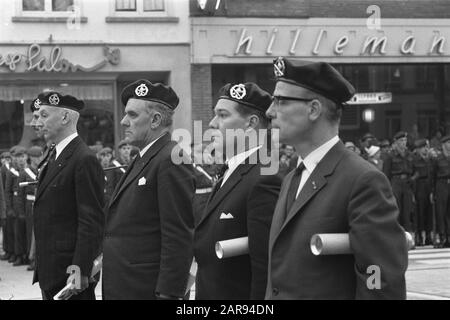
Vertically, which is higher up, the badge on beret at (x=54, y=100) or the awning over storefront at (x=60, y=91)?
the awning over storefront at (x=60, y=91)

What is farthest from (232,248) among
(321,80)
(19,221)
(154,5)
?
(154,5)

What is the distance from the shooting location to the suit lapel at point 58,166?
19.9ft

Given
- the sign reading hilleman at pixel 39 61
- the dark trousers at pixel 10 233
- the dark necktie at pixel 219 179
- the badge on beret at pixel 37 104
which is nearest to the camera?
the dark necktie at pixel 219 179

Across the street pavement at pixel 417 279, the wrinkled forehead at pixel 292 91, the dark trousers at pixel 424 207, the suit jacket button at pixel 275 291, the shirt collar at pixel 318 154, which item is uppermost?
the wrinkled forehead at pixel 292 91

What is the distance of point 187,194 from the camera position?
5.28 meters

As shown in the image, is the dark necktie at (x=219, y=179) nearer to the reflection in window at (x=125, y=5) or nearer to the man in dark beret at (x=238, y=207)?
the man in dark beret at (x=238, y=207)

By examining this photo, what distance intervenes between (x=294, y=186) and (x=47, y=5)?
57.8 feet

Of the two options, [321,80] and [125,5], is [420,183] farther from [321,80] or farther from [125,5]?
[321,80]

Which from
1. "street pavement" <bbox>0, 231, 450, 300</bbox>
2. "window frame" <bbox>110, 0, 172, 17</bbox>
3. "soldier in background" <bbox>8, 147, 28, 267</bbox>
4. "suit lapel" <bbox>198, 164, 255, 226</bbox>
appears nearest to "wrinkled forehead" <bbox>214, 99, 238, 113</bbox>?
"suit lapel" <bbox>198, 164, 255, 226</bbox>

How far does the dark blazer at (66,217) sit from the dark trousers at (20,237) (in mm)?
10095

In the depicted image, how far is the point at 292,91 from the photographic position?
12.2 feet

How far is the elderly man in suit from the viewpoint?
5.84 meters

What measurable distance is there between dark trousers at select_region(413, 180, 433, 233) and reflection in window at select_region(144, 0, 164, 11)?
7.81 m

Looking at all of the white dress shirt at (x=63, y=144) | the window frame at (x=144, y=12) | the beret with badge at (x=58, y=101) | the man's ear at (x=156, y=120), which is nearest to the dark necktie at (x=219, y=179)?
the man's ear at (x=156, y=120)
